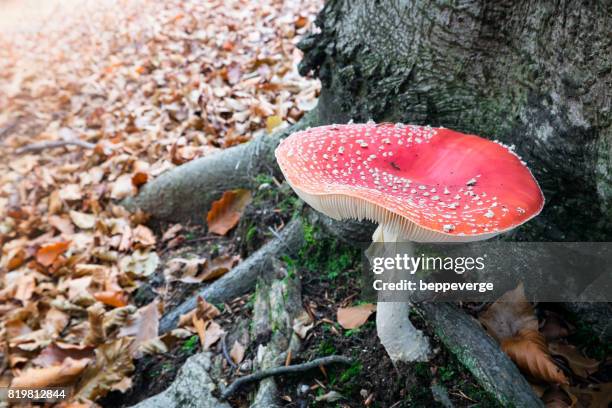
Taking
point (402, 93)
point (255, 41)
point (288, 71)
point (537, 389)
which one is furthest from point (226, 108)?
point (537, 389)

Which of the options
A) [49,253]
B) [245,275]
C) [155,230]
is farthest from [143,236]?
[245,275]

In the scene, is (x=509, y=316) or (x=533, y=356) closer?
(x=533, y=356)

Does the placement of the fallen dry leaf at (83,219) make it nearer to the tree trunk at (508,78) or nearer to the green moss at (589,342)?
the tree trunk at (508,78)

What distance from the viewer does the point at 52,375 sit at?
2.96 metres

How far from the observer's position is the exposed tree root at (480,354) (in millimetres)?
2045

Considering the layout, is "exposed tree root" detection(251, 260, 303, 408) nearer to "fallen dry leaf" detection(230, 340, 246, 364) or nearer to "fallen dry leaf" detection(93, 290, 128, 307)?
"fallen dry leaf" detection(230, 340, 246, 364)

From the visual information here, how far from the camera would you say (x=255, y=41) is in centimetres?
609

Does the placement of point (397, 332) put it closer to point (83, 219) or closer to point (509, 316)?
point (509, 316)

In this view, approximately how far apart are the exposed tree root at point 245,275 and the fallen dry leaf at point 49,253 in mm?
1403

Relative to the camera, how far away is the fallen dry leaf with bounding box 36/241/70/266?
4.03 metres

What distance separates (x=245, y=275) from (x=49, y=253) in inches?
76.9

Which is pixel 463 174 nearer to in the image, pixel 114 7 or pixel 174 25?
pixel 174 25

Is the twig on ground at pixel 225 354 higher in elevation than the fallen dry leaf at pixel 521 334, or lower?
lower

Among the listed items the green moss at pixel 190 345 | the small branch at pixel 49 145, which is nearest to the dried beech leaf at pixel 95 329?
the green moss at pixel 190 345
